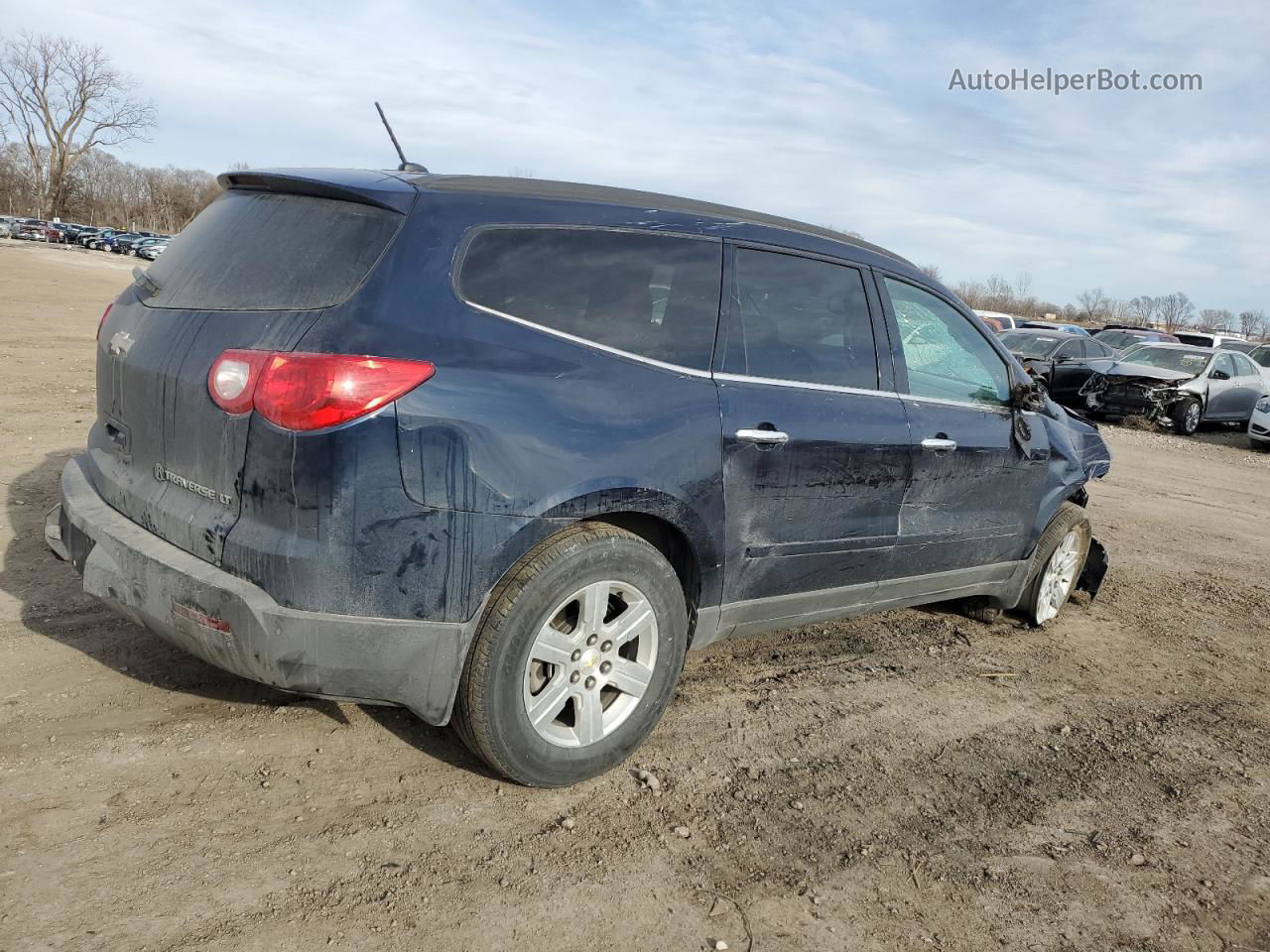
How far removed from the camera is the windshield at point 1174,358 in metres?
17.9

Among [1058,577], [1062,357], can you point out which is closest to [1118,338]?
[1062,357]

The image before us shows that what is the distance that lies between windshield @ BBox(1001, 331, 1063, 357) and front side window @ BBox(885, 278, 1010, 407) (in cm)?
1486

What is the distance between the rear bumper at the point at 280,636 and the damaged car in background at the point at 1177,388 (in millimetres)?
17492

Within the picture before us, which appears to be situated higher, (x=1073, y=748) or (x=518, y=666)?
(x=518, y=666)

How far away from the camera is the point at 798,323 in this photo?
376 centimetres

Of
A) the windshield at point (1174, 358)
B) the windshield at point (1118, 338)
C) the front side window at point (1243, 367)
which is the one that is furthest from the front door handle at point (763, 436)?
the windshield at point (1118, 338)

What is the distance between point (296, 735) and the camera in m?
3.29

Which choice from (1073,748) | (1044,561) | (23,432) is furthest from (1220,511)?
(23,432)

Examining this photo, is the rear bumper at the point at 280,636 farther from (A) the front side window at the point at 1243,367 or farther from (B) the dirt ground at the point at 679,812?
(A) the front side window at the point at 1243,367

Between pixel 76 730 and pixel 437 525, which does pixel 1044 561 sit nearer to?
pixel 437 525

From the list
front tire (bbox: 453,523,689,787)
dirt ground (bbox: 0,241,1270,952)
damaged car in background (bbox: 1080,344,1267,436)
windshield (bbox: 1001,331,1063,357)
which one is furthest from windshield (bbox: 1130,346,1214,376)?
front tire (bbox: 453,523,689,787)

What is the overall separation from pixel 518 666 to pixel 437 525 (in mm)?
514

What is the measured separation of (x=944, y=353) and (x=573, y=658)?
2453 millimetres

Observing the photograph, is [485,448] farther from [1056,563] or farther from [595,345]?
[1056,563]
